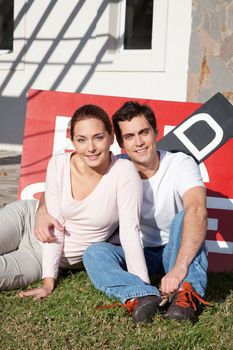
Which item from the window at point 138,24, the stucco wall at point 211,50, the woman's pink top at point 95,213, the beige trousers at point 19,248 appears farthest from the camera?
the window at point 138,24

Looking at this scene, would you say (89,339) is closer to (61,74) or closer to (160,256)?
(160,256)

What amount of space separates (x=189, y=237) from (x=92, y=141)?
0.76 m

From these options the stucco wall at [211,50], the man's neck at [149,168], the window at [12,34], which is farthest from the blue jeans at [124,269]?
the window at [12,34]

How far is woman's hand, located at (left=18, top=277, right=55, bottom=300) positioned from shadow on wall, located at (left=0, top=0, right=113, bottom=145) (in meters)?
6.43

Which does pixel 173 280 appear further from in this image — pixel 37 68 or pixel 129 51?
pixel 37 68

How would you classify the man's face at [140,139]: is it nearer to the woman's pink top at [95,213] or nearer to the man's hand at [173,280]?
the woman's pink top at [95,213]

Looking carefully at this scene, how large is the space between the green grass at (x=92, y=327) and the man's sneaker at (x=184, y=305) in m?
0.04

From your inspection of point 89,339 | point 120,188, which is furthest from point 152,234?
point 89,339

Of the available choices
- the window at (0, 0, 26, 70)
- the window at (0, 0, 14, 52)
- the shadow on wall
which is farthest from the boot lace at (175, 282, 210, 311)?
the window at (0, 0, 14, 52)

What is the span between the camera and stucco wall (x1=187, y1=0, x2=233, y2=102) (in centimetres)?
828

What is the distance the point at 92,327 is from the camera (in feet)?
11.1

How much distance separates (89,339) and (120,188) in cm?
91

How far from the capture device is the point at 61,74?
1069 centimetres

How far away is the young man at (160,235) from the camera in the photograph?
11.4 ft
